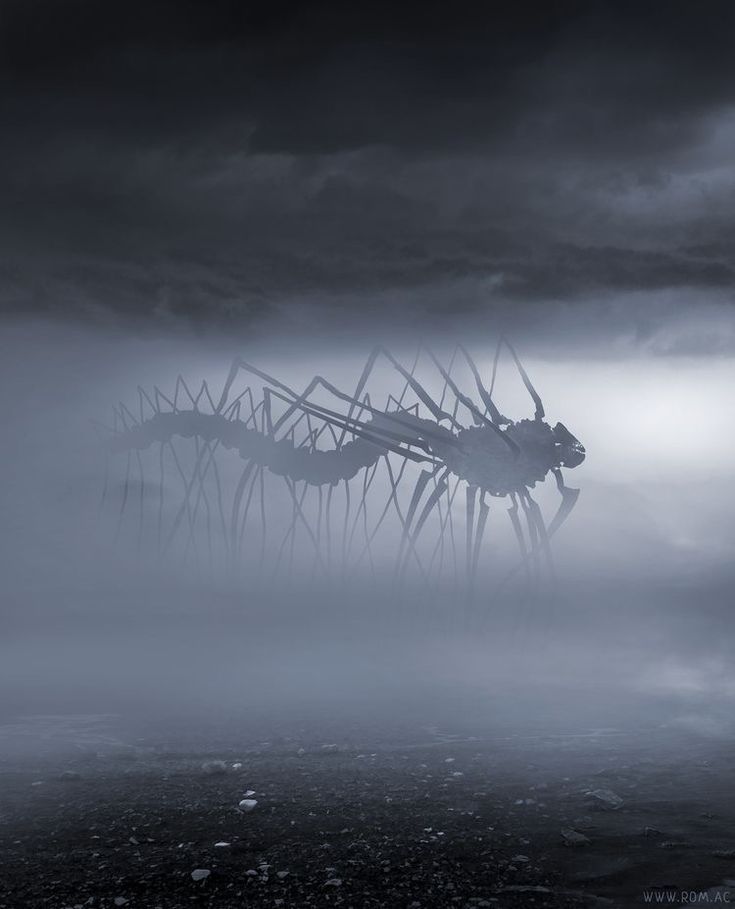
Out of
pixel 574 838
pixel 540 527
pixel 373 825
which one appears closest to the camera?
pixel 574 838

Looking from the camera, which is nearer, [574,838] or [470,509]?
[574,838]

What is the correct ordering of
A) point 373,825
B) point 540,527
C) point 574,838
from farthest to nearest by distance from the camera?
point 540,527 → point 373,825 → point 574,838

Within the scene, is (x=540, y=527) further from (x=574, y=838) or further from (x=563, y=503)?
(x=574, y=838)

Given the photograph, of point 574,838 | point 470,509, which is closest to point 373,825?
point 574,838

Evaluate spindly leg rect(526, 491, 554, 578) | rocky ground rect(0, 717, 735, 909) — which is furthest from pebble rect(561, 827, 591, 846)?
spindly leg rect(526, 491, 554, 578)

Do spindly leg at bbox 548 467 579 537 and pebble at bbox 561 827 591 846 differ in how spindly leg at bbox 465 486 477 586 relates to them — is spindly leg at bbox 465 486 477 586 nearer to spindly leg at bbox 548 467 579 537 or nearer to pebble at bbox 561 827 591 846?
spindly leg at bbox 548 467 579 537

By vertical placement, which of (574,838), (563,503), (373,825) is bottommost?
(574,838)

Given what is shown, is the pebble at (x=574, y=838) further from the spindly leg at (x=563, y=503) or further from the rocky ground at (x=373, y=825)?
the spindly leg at (x=563, y=503)

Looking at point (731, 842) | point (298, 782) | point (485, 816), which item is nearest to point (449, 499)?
point (298, 782)
